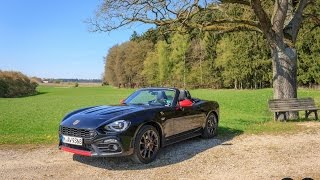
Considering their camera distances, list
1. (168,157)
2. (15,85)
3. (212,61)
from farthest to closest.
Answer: (15,85) → (212,61) → (168,157)

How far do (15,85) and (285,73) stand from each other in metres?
76.5

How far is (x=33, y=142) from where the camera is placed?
408 inches

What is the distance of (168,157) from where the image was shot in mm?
8328

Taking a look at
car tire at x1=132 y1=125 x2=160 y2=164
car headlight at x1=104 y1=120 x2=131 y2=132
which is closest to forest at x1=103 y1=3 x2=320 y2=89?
car tire at x1=132 y1=125 x2=160 y2=164

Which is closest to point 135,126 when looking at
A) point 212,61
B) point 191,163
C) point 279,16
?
point 191,163

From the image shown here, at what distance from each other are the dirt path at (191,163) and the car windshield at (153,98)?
1.16 metres

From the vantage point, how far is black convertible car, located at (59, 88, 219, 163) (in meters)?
7.27

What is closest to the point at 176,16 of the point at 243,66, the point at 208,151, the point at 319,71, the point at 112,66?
the point at 208,151

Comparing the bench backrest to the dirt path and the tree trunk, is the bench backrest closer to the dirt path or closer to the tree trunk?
the tree trunk

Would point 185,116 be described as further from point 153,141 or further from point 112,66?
point 112,66

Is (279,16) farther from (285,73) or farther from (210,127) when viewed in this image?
(210,127)

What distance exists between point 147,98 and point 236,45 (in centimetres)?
5797

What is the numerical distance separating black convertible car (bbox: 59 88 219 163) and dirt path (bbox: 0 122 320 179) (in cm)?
36

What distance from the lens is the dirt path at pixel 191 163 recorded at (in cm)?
695
